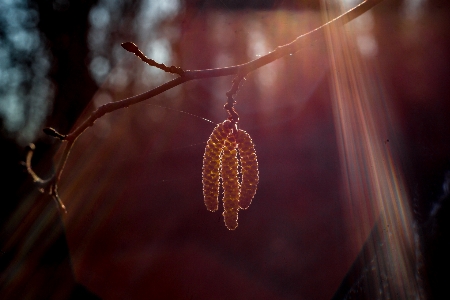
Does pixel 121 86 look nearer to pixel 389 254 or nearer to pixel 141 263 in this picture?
pixel 141 263

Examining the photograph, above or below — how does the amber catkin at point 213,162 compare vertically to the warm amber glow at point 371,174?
below

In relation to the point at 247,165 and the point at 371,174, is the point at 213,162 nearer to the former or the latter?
the point at 247,165

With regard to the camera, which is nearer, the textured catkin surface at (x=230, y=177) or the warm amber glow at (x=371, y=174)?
the textured catkin surface at (x=230, y=177)

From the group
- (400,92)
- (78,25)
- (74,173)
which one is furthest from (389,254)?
(78,25)

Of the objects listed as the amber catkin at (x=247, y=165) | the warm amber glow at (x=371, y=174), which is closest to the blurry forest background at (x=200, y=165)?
the warm amber glow at (x=371, y=174)

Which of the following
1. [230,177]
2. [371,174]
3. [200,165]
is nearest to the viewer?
[230,177]

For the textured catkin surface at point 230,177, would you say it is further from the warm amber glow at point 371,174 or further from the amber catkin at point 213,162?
the warm amber glow at point 371,174

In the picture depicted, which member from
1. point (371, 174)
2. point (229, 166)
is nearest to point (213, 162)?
point (229, 166)
